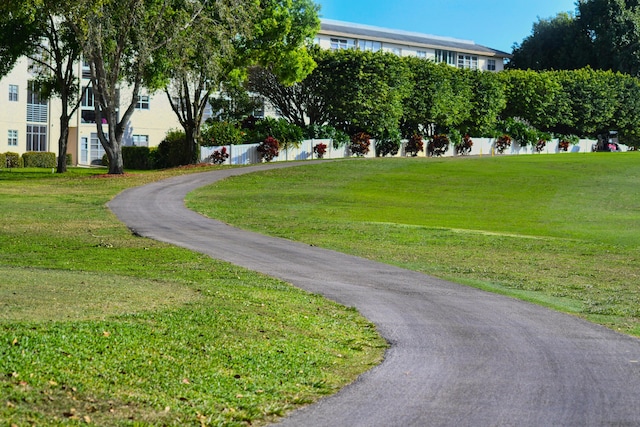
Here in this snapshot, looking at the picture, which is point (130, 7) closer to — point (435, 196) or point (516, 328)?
point (435, 196)

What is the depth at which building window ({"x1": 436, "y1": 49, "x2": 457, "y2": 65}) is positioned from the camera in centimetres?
10919

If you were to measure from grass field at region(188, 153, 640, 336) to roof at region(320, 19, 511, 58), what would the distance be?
134ft

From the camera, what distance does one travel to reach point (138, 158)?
68000 mm

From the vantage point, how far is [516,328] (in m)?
12.8

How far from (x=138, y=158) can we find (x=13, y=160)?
9957 mm

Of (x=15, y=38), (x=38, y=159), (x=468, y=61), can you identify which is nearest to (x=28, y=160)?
(x=38, y=159)

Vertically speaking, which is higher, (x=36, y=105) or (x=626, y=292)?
(x=36, y=105)

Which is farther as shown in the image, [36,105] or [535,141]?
[535,141]

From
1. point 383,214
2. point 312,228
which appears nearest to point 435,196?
point 383,214

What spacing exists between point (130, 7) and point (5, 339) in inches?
1549

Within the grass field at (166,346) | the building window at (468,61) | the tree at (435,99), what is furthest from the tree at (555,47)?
the grass field at (166,346)

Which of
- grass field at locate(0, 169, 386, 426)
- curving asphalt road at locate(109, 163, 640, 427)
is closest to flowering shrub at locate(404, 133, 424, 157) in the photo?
curving asphalt road at locate(109, 163, 640, 427)

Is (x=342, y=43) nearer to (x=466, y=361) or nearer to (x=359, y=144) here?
(x=359, y=144)

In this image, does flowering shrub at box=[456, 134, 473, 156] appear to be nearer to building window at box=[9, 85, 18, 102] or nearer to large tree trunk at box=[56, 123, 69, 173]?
large tree trunk at box=[56, 123, 69, 173]
